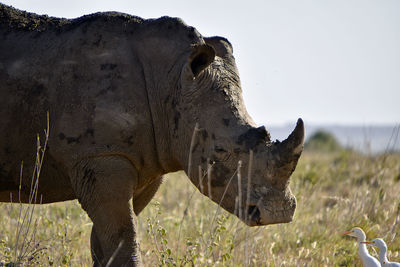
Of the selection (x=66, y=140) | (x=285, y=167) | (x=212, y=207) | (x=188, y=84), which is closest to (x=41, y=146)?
(x=66, y=140)

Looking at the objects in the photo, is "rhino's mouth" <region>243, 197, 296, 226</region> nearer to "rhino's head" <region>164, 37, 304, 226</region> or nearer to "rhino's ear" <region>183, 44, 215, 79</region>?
"rhino's head" <region>164, 37, 304, 226</region>

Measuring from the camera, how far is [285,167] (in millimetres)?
4215

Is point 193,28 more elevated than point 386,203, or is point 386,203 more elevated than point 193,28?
point 193,28

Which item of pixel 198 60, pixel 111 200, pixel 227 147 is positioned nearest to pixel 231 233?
pixel 227 147

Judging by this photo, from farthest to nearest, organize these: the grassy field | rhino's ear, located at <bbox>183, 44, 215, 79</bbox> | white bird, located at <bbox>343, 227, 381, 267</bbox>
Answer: the grassy field
white bird, located at <bbox>343, 227, 381, 267</bbox>
rhino's ear, located at <bbox>183, 44, 215, 79</bbox>

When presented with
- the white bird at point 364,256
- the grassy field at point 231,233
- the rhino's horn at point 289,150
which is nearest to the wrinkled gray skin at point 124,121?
the rhino's horn at point 289,150

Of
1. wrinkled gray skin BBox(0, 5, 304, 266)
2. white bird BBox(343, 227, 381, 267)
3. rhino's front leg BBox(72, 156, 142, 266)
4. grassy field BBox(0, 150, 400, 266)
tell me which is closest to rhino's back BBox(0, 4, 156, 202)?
wrinkled gray skin BBox(0, 5, 304, 266)

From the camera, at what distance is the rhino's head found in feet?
13.8

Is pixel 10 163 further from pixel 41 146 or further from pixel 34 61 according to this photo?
pixel 34 61

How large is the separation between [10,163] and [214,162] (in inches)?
60.5

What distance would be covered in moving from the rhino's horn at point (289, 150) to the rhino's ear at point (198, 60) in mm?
796

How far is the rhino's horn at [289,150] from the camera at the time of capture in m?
4.16

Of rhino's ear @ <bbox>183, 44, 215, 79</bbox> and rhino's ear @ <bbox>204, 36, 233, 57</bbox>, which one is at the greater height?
rhino's ear @ <bbox>204, 36, 233, 57</bbox>

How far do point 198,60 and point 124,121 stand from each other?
2.30 ft
